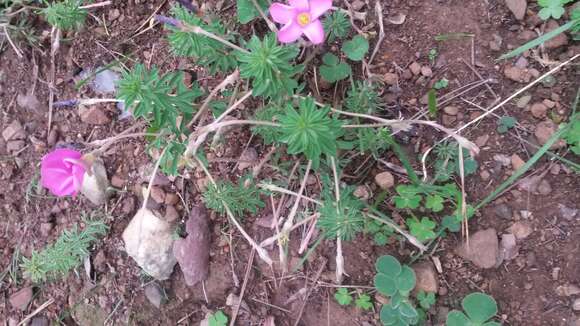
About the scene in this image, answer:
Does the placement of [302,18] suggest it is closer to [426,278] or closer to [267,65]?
[267,65]

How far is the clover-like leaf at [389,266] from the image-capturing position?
7.40ft

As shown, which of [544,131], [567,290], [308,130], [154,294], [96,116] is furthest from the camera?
[96,116]

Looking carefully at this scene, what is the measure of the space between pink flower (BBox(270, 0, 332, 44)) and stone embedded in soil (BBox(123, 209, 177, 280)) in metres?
1.15

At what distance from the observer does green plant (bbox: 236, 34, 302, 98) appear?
1979mm

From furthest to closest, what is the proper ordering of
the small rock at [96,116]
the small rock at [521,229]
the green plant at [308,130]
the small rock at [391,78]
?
the small rock at [96,116] < the small rock at [391,78] < the small rock at [521,229] < the green plant at [308,130]

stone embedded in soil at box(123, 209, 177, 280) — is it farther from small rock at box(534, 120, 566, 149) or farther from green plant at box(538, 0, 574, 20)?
green plant at box(538, 0, 574, 20)

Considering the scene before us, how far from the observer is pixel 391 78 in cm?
245

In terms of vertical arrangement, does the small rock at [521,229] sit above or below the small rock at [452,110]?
below

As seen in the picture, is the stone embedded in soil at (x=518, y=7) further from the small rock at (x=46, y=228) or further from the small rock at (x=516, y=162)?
the small rock at (x=46, y=228)

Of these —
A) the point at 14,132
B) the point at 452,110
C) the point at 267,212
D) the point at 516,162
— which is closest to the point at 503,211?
the point at 516,162

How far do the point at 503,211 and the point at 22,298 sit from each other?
242 cm

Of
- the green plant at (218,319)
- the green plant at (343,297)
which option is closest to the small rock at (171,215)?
the green plant at (218,319)

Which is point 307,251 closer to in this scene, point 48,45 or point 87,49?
point 87,49

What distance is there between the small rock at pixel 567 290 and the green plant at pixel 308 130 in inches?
39.5
